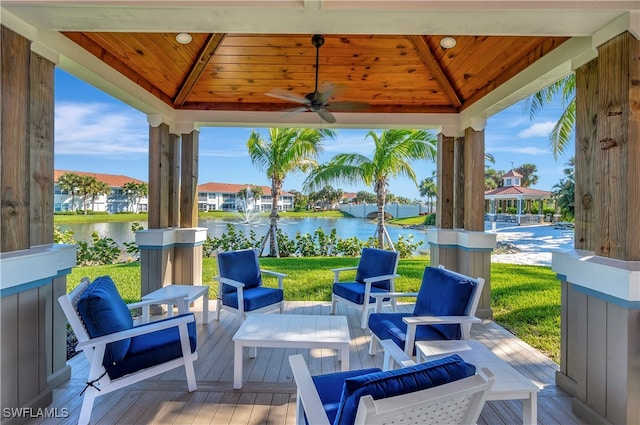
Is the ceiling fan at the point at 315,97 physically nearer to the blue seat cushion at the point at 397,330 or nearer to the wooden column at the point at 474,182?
the wooden column at the point at 474,182

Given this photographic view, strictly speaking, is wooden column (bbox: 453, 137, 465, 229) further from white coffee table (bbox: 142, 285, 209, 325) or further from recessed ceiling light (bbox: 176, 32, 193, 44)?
recessed ceiling light (bbox: 176, 32, 193, 44)

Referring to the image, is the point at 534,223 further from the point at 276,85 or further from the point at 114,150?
the point at 114,150

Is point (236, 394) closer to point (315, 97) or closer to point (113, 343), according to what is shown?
point (113, 343)

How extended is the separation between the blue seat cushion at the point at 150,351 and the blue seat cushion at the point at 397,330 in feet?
5.24

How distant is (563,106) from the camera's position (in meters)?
7.63

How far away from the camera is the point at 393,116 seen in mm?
5047

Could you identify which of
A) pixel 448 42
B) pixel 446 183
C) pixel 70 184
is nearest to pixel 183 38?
pixel 448 42

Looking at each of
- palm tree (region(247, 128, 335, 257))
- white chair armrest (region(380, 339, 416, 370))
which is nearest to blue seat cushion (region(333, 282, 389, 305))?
white chair armrest (region(380, 339, 416, 370))

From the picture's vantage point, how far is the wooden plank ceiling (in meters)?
3.55

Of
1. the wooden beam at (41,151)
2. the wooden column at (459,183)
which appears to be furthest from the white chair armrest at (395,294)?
the wooden beam at (41,151)

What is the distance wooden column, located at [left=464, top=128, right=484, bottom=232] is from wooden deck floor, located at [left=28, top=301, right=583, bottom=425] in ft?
5.49

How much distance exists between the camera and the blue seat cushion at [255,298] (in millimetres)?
3715

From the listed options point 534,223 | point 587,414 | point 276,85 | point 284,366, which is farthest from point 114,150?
point 534,223

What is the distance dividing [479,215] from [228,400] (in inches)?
151
